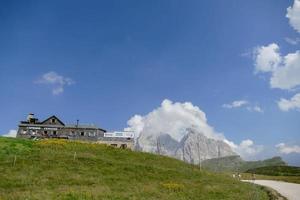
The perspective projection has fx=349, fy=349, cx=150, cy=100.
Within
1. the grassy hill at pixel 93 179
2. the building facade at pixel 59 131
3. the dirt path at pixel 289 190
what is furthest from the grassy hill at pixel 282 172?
the dirt path at pixel 289 190

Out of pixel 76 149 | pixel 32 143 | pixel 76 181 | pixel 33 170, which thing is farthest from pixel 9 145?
pixel 76 181

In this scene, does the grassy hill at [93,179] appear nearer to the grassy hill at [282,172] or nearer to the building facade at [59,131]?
the building facade at [59,131]

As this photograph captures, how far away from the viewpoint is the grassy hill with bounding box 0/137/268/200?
2958 cm

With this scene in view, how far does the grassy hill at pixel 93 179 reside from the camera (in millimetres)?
29578

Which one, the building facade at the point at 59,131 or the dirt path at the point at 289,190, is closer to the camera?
the dirt path at the point at 289,190

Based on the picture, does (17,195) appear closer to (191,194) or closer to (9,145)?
(191,194)

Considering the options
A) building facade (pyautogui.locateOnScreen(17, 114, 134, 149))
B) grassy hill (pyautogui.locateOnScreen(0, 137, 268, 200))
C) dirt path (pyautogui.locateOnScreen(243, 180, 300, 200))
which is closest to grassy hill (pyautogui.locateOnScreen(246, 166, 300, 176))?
building facade (pyautogui.locateOnScreen(17, 114, 134, 149))

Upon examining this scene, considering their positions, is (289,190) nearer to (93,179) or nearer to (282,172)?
(93,179)

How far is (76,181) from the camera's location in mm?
37438

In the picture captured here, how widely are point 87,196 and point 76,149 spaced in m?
41.6

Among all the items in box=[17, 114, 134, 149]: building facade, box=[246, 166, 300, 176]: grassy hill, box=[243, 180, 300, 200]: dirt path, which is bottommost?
box=[243, 180, 300, 200]: dirt path

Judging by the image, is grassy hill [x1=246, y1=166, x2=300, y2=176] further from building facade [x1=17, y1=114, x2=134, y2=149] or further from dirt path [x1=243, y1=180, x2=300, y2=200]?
dirt path [x1=243, y1=180, x2=300, y2=200]

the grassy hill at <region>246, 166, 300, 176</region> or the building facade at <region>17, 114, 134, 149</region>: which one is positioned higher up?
the building facade at <region>17, 114, 134, 149</region>

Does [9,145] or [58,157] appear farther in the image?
[9,145]
